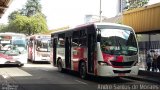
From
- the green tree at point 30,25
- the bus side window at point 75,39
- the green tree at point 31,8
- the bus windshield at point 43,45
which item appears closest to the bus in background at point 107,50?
the bus side window at point 75,39

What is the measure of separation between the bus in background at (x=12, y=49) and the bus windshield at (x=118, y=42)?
43.9 feet

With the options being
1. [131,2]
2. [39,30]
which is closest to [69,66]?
[131,2]

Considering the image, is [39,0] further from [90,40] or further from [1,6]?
[90,40]

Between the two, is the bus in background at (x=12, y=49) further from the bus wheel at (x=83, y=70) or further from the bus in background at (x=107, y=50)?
the bus wheel at (x=83, y=70)

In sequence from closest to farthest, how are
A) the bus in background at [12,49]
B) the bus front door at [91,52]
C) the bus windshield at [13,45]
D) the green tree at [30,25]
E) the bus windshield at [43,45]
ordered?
the bus front door at [91,52] → the bus in background at [12,49] → the bus windshield at [13,45] → the bus windshield at [43,45] → the green tree at [30,25]

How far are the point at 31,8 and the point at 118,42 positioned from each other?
87241 millimetres

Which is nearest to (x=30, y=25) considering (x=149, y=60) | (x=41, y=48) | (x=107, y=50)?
(x=41, y=48)

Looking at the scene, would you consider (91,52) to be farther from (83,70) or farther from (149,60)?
(149,60)

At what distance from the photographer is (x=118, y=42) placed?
57.8 ft

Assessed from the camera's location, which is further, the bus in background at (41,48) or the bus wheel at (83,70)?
the bus in background at (41,48)

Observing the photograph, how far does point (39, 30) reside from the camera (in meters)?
72.5

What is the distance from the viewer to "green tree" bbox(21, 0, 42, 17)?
337 ft

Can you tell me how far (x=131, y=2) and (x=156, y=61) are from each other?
2691 cm

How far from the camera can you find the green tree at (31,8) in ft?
337
